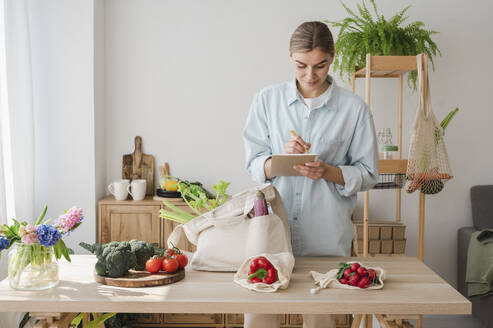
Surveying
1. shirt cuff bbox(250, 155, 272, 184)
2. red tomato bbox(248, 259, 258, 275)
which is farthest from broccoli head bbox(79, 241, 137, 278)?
shirt cuff bbox(250, 155, 272, 184)

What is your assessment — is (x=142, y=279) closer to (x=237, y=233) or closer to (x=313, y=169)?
(x=237, y=233)

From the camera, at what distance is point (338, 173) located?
1820 mm

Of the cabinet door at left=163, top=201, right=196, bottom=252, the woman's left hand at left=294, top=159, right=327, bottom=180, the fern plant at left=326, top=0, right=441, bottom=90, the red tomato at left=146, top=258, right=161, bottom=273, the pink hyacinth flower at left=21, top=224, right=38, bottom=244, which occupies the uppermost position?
the fern plant at left=326, top=0, right=441, bottom=90

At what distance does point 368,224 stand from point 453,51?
152cm

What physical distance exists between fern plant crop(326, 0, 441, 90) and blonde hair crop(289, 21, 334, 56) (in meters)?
1.47

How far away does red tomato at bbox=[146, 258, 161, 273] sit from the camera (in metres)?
1.56

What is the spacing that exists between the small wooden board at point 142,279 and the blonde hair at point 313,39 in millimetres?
953

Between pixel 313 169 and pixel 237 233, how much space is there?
40 cm

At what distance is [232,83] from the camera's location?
3541 millimetres

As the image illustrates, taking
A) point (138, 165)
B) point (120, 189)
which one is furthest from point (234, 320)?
point (138, 165)

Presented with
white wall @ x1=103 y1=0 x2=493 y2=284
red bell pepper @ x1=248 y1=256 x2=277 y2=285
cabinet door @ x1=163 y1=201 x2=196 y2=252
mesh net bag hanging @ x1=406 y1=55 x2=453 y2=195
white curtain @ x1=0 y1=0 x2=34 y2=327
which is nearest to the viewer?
red bell pepper @ x1=248 y1=256 x2=277 y2=285

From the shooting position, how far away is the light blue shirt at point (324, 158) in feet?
6.14

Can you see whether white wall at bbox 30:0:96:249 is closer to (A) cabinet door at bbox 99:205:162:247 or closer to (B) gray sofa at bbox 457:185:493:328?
(A) cabinet door at bbox 99:205:162:247

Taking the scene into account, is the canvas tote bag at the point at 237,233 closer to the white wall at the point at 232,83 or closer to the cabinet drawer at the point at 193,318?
the cabinet drawer at the point at 193,318
